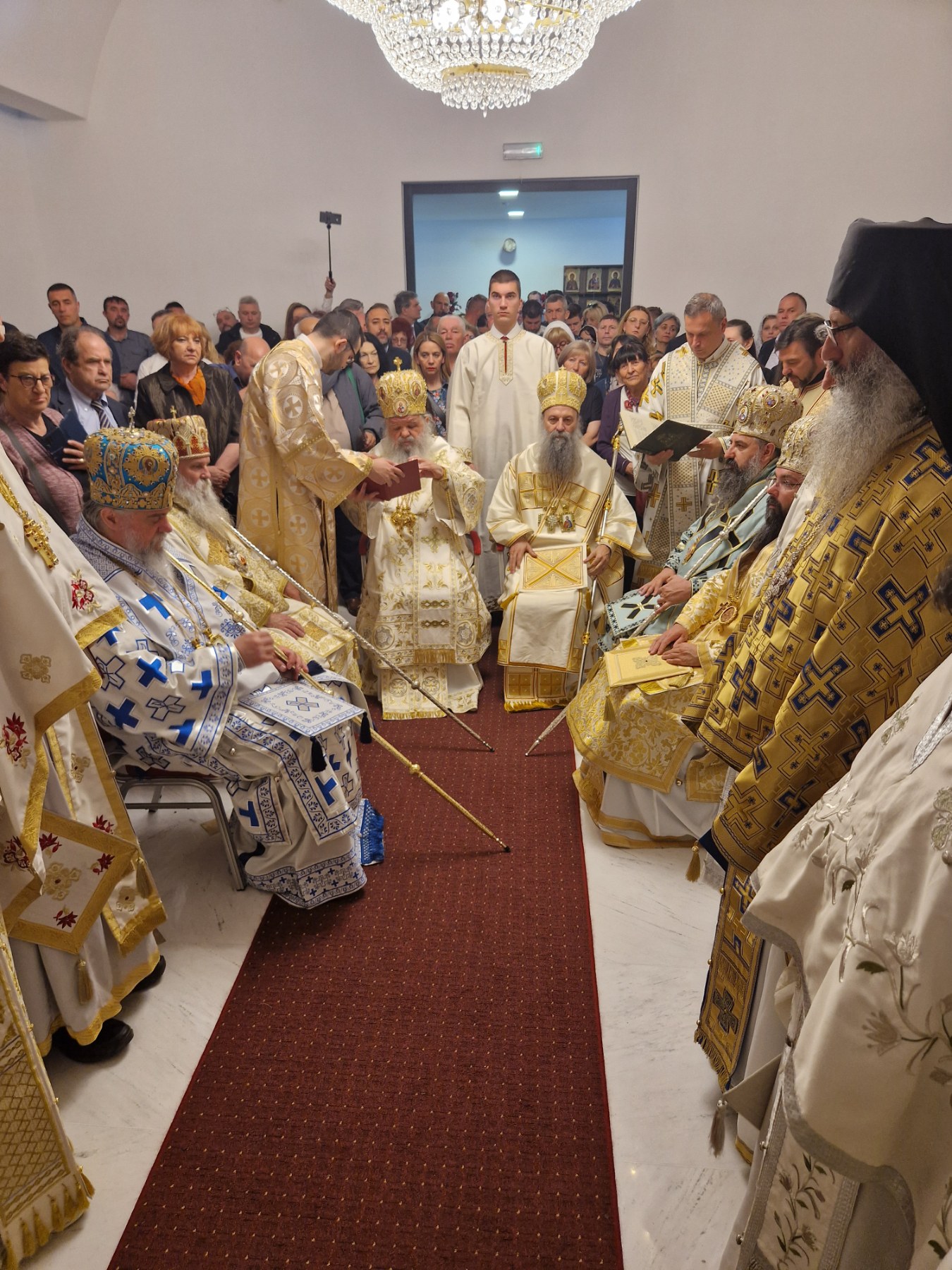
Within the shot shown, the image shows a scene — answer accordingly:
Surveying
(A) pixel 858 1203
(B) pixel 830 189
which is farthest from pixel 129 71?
(A) pixel 858 1203

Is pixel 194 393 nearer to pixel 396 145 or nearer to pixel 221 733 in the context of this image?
pixel 221 733

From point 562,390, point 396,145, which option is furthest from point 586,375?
point 396,145

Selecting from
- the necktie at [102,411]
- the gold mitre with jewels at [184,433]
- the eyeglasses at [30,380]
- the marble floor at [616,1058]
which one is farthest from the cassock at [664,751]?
the necktie at [102,411]

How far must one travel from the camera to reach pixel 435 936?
2785 mm

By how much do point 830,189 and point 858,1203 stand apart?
378 inches

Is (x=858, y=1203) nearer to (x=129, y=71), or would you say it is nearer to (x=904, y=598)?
(x=904, y=598)

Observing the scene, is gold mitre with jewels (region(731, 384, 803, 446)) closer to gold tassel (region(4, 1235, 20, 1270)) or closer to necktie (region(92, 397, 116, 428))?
necktie (region(92, 397, 116, 428))

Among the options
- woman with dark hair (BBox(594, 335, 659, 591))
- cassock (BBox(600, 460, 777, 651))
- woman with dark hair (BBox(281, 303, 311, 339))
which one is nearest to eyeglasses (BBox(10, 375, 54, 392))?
cassock (BBox(600, 460, 777, 651))

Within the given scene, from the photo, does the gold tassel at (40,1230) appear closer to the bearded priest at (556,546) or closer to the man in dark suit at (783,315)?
the bearded priest at (556,546)

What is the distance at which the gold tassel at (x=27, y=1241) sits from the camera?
173 centimetres

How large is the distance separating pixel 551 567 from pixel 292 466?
155 centimetres

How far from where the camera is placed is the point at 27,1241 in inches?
68.8

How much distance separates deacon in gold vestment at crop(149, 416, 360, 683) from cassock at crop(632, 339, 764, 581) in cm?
205

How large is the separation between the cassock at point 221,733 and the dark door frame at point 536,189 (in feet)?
24.6
